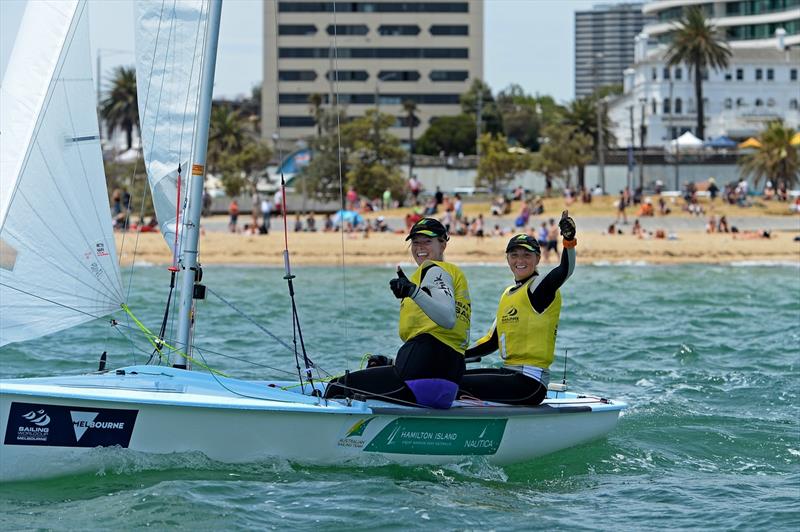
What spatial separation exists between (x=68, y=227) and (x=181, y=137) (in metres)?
1.26

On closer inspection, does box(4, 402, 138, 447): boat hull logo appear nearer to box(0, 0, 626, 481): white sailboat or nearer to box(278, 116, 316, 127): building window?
box(0, 0, 626, 481): white sailboat

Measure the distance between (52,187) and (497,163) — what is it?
5037cm

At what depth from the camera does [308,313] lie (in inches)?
982

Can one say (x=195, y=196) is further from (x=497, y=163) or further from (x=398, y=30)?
(x=398, y=30)

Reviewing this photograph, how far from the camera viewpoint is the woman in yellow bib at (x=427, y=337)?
948cm

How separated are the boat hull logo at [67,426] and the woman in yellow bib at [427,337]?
1646mm

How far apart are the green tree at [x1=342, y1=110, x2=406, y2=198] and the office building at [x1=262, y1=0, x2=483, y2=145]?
169ft

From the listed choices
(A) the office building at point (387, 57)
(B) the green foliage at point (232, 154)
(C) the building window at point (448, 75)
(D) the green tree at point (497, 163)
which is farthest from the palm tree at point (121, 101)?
(C) the building window at point (448, 75)

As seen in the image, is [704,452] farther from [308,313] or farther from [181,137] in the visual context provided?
[308,313]

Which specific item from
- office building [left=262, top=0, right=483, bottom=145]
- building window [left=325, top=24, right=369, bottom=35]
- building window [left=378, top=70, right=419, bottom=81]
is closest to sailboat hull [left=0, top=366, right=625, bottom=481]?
office building [left=262, top=0, right=483, bottom=145]

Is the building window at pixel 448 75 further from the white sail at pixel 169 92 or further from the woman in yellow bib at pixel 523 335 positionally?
the woman in yellow bib at pixel 523 335

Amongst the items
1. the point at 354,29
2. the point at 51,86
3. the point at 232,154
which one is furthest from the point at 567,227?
the point at 354,29

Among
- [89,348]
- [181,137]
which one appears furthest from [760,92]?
[181,137]

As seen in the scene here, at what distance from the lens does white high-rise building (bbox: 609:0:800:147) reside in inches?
3602
